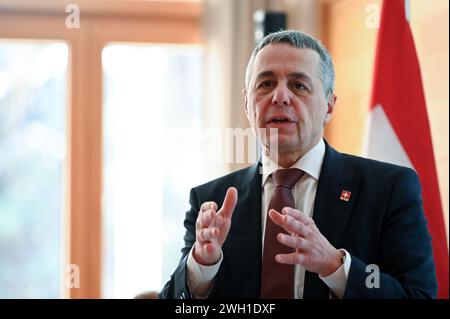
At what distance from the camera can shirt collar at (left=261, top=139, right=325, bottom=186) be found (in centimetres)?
116

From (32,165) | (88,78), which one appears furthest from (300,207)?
(32,165)

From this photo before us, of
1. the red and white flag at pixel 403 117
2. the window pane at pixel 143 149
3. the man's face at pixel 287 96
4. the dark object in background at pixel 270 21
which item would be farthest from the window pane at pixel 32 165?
the man's face at pixel 287 96

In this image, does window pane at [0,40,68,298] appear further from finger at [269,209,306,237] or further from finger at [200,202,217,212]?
finger at [269,209,306,237]

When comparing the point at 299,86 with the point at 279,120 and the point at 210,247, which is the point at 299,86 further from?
→ the point at 210,247

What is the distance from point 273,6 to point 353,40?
465 millimetres

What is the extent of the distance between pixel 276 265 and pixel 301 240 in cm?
12

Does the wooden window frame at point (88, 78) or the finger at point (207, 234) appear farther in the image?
the wooden window frame at point (88, 78)

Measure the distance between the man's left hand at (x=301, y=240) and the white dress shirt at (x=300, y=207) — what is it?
53 millimetres

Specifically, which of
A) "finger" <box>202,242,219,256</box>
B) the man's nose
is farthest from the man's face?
"finger" <box>202,242,219,256</box>

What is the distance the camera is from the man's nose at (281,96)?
1126 mm

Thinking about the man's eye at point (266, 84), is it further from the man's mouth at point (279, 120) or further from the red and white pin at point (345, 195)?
the red and white pin at point (345, 195)

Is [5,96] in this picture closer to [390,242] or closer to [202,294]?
[202,294]

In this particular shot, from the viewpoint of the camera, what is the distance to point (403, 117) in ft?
6.98
